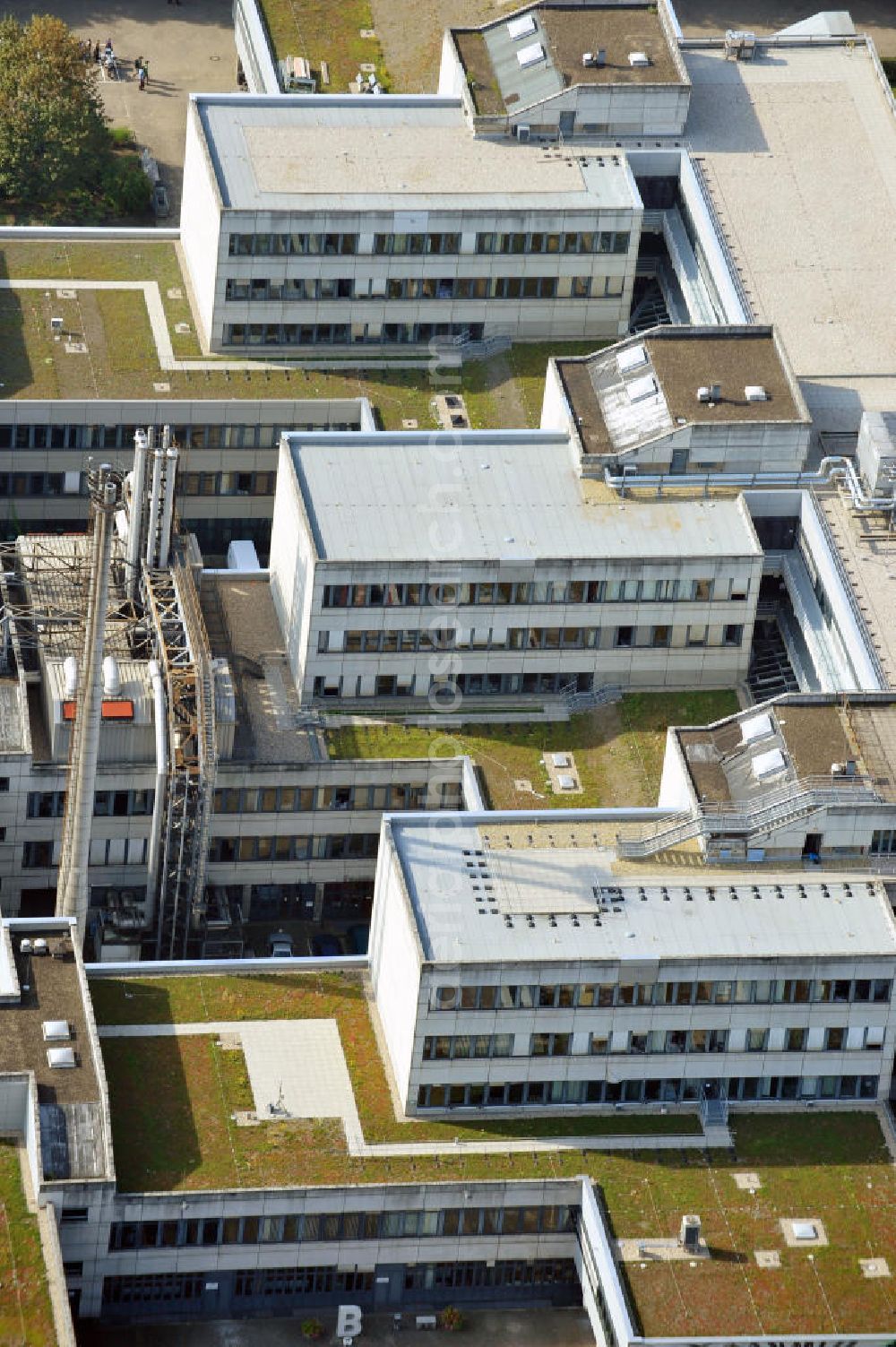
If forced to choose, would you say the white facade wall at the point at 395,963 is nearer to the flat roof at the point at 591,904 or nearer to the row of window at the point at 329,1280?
the flat roof at the point at 591,904

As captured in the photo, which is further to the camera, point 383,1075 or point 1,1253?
point 383,1075

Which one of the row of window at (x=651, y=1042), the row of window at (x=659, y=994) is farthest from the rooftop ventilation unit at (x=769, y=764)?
the row of window at (x=651, y=1042)

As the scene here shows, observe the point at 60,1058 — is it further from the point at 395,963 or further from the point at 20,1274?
the point at 395,963

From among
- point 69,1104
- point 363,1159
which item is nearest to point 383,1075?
point 363,1159

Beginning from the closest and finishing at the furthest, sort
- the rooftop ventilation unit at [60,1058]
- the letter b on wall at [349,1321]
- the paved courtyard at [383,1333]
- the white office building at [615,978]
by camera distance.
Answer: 1. the rooftop ventilation unit at [60,1058]
2. the paved courtyard at [383,1333]
3. the white office building at [615,978]
4. the letter b on wall at [349,1321]

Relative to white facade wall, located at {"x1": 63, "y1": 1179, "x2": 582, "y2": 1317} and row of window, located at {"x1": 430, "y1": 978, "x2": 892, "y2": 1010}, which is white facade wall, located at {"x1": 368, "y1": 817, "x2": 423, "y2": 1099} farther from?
white facade wall, located at {"x1": 63, "y1": 1179, "x2": 582, "y2": 1317}

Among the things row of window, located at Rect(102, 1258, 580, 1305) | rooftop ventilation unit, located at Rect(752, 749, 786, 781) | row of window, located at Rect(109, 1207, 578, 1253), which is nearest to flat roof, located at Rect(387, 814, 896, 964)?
rooftop ventilation unit, located at Rect(752, 749, 786, 781)

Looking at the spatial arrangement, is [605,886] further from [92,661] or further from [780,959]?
[92,661]
